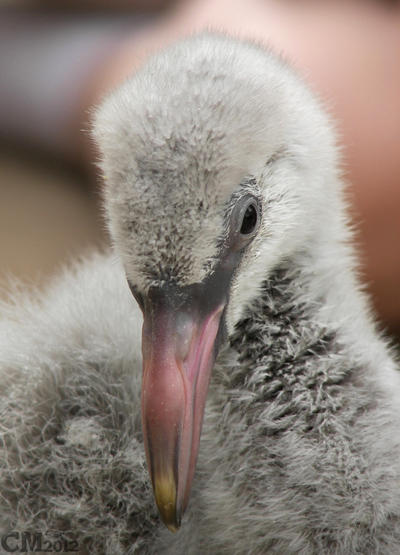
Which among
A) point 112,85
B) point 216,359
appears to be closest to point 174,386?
point 216,359

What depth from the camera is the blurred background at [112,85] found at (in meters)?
1.45

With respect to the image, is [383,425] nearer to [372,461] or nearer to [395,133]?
[372,461]

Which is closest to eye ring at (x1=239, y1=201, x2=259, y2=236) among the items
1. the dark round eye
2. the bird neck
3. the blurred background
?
the dark round eye

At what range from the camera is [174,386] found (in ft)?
2.54

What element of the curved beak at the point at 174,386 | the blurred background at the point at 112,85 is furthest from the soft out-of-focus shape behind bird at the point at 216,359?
the blurred background at the point at 112,85

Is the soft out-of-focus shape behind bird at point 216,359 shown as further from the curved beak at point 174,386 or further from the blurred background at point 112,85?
the blurred background at point 112,85

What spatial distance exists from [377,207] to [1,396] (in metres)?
0.81

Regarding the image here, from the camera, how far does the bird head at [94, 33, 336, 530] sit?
75cm

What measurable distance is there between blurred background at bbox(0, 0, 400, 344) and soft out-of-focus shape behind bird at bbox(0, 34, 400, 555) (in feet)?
Result: 1.22

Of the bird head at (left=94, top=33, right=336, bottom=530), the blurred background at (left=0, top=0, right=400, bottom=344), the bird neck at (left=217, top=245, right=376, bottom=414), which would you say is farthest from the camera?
the blurred background at (left=0, top=0, right=400, bottom=344)

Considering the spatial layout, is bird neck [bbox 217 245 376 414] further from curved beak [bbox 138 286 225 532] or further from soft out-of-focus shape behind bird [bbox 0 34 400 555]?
curved beak [bbox 138 286 225 532]

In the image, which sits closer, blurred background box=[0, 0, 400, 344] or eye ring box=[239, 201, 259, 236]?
eye ring box=[239, 201, 259, 236]

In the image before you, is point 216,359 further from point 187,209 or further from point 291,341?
point 187,209

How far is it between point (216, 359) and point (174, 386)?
0.47ft
